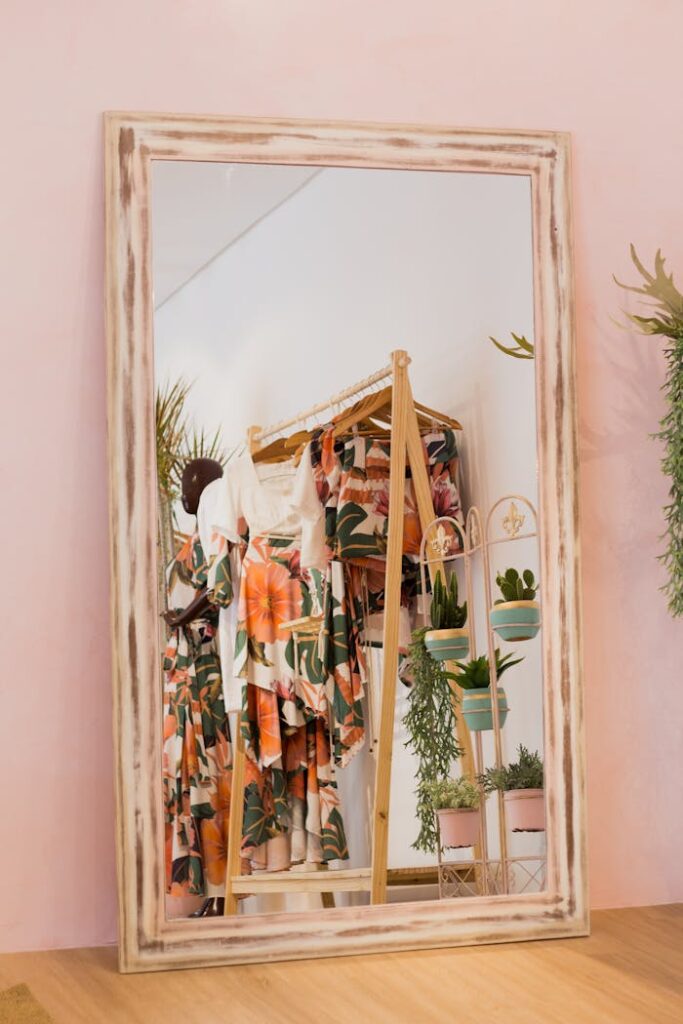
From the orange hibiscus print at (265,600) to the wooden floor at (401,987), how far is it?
609 mm

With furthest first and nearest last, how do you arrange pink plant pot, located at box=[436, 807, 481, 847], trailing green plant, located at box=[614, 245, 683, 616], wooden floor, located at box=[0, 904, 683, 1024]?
trailing green plant, located at box=[614, 245, 683, 616] < pink plant pot, located at box=[436, 807, 481, 847] < wooden floor, located at box=[0, 904, 683, 1024]

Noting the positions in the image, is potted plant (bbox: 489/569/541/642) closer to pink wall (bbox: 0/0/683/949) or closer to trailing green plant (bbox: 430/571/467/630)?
trailing green plant (bbox: 430/571/467/630)

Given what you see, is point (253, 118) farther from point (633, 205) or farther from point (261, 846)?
point (261, 846)

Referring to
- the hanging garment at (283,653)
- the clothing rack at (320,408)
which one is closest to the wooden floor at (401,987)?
the hanging garment at (283,653)

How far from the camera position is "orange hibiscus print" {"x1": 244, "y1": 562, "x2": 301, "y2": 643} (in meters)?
2.46

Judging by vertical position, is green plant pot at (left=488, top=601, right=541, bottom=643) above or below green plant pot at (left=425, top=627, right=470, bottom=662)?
above

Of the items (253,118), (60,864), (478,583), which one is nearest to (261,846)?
(60,864)

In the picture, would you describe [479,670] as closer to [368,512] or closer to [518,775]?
[518,775]

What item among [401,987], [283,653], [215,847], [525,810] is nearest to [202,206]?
[283,653]

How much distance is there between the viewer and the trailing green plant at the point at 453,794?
8.02ft

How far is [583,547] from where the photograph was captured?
2666 mm

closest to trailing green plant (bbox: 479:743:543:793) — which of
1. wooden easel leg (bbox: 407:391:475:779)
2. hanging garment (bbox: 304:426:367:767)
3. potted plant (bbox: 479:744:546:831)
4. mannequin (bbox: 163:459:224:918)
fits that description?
potted plant (bbox: 479:744:546:831)

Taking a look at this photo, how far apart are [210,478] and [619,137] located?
1.14m

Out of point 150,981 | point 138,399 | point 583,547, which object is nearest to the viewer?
point 150,981
